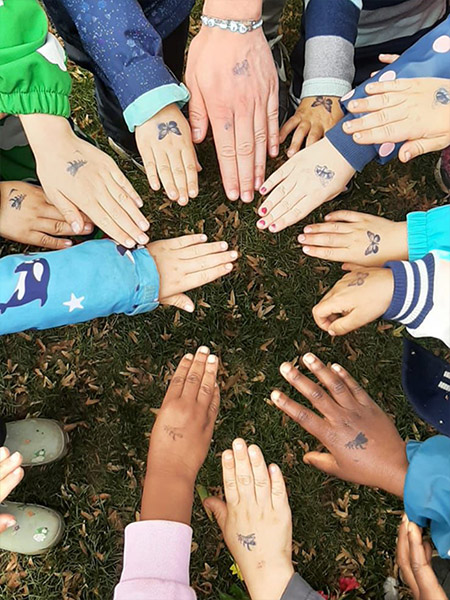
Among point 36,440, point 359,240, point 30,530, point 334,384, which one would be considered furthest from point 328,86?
point 30,530

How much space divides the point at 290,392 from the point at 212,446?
18.1 inches

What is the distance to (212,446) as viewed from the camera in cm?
271

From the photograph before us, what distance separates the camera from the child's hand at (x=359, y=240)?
227 centimetres

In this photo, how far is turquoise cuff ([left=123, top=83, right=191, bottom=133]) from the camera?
1.99 meters

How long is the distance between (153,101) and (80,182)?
1.31 ft

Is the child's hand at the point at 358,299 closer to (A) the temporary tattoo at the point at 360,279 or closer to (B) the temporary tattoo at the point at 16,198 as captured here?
(A) the temporary tattoo at the point at 360,279

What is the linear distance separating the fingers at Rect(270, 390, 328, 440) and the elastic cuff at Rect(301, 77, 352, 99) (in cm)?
124

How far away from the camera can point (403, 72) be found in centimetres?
207

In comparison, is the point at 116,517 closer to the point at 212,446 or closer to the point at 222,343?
the point at 212,446

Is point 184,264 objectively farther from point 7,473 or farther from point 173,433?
point 7,473

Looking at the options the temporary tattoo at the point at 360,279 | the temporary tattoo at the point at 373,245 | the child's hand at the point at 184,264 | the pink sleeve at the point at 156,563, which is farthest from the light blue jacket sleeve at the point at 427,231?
the pink sleeve at the point at 156,563

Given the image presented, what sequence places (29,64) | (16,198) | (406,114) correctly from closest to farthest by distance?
(29,64), (406,114), (16,198)

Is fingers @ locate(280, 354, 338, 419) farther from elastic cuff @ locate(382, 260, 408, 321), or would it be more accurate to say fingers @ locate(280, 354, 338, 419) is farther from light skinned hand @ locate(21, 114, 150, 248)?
light skinned hand @ locate(21, 114, 150, 248)

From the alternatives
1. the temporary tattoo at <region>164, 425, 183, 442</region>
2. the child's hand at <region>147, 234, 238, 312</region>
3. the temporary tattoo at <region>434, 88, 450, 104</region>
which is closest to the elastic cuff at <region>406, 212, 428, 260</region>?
the temporary tattoo at <region>434, 88, 450, 104</region>
